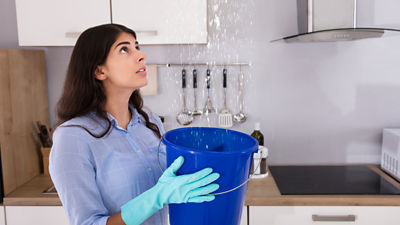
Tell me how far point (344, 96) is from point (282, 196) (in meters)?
0.81

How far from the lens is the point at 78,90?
40.3 inches

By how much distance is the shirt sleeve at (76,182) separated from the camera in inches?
34.1

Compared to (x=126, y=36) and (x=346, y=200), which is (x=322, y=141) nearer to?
(x=346, y=200)

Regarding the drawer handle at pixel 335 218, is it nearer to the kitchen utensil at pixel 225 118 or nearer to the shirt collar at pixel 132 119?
the kitchen utensil at pixel 225 118

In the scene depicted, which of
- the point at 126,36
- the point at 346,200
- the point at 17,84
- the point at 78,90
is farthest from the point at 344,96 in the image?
the point at 17,84

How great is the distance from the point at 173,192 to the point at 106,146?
0.96 ft

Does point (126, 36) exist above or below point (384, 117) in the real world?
above

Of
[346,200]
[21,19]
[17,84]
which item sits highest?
[21,19]

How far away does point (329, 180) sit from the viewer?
1.72 meters

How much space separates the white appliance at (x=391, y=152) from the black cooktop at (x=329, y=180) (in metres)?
0.08

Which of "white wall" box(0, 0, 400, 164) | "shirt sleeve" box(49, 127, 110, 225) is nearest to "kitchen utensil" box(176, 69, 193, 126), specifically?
"white wall" box(0, 0, 400, 164)

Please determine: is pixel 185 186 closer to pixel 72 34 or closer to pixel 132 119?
pixel 132 119

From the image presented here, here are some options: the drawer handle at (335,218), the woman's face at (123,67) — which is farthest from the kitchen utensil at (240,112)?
the woman's face at (123,67)

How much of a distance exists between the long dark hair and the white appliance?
147 cm
